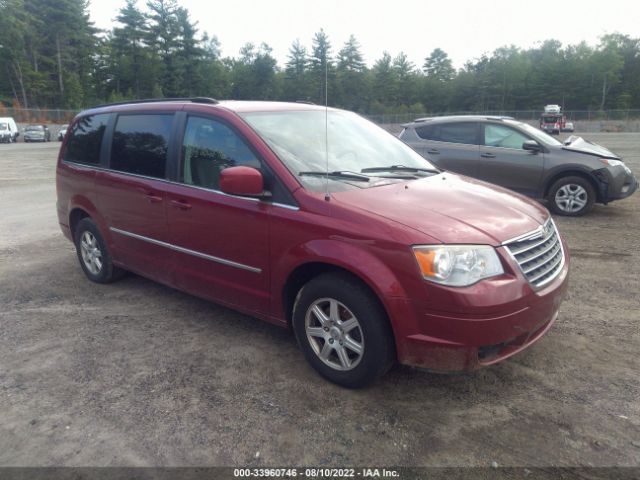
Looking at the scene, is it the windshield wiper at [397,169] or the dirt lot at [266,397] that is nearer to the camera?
the dirt lot at [266,397]

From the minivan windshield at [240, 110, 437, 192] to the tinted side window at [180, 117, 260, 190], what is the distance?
192 mm

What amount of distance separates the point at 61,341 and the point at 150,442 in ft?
5.73

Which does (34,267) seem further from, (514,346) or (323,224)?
(514,346)

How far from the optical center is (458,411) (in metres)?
3.11

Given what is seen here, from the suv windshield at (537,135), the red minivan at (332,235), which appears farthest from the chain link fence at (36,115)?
the red minivan at (332,235)

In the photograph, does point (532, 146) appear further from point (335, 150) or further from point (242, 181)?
point (242, 181)

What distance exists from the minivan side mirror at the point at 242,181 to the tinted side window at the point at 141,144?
1160 mm

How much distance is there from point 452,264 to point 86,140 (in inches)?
170

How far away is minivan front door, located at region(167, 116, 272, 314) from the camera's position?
3.67 m

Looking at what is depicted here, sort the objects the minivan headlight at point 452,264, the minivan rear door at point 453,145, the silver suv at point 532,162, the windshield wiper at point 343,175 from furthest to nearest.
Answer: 1. the minivan rear door at point 453,145
2. the silver suv at point 532,162
3. the windshield wiper at point 343,175
4. the minivan headlight at point 452,264

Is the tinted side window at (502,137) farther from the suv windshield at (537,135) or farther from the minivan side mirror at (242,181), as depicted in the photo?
the minivan side mirror at (242,181)

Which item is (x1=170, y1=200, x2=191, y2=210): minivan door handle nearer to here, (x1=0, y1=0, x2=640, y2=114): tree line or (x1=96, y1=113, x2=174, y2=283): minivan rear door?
(x1=96, y1=113, x2=174, y2=283): minivan rear door

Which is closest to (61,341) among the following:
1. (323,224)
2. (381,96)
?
(323,224)

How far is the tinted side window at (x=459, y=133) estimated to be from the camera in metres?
9.24
